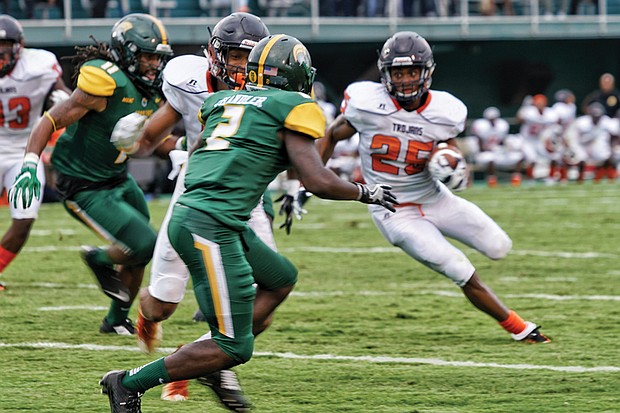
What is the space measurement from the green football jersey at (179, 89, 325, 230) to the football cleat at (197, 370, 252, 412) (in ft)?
1.75

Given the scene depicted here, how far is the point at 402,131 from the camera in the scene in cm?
604

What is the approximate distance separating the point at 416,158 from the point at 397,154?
10 centimetres

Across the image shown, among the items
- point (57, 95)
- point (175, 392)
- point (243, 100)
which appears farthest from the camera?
point (57, 95)

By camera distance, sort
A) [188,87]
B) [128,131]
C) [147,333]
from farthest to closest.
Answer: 1. [188,87]
2. [147,333]
3. [128,131]

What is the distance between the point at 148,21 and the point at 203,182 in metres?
2.15

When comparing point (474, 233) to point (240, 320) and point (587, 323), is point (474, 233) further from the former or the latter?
point (240, 320)

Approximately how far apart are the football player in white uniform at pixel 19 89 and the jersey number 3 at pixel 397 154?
7.58ft

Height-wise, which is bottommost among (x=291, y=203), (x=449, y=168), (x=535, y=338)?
(x=535, y=338)

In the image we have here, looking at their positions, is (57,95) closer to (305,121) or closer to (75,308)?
(75,308)

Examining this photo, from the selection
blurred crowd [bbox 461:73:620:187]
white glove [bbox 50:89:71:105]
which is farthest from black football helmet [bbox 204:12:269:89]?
blurred crowd [bbox 461:73:620:187]

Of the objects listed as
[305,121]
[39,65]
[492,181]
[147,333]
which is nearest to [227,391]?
[305,121]

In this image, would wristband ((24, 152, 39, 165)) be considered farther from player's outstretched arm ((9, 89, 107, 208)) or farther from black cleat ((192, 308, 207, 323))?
black cleat ((192, 308, 207, 323))

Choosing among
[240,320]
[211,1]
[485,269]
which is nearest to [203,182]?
[240,320]

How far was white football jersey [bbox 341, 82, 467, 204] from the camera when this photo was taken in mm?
6035
